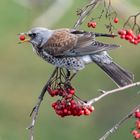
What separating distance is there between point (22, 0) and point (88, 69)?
9.36ft

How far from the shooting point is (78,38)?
712cm

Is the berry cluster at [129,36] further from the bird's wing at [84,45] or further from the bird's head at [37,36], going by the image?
the bird's head at [37,36]

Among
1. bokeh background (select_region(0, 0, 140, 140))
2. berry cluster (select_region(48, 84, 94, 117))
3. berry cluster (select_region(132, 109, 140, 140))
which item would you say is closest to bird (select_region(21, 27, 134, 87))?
berry cluster (select_region(48, 84, 94, 117))

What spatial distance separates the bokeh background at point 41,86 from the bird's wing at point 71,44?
329 cm

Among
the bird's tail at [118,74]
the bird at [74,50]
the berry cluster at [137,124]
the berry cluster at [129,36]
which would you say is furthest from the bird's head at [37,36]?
the berry cluster at [137,124]

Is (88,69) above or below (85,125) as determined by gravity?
above

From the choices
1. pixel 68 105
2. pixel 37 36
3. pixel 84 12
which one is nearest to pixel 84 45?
pixel 37 36

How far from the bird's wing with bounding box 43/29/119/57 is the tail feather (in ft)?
0.67

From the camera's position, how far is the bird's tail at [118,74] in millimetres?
6788

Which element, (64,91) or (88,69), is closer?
(64,91)

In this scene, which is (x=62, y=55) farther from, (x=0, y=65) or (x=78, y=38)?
(x=0, y=65)

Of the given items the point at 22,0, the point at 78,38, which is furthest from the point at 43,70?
the point at 78,38

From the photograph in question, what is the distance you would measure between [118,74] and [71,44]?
24.1 inches

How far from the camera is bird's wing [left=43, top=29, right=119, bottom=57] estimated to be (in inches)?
277
